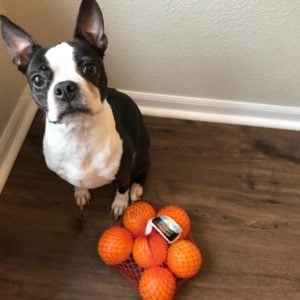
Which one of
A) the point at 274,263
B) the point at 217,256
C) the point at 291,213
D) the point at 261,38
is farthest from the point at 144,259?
the point at 261,38

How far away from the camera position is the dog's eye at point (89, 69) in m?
1.27

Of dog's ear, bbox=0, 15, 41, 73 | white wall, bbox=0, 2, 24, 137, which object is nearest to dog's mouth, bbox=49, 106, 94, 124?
dog's ear, bbox=0, 15, 41, 73

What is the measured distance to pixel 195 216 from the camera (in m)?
1.84

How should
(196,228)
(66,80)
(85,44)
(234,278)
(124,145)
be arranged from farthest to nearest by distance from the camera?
(196,228) → (234,278) → (124,145) → (85,44) → (66,80)

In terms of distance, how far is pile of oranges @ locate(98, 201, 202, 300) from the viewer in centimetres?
152

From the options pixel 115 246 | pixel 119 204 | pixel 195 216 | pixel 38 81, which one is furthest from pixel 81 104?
pixel 195 216

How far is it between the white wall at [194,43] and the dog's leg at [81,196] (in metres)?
0.52

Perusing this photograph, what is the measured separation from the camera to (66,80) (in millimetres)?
1225

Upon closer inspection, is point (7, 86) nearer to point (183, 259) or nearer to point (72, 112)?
point (72, 112)

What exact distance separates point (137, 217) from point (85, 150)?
0.36 metres

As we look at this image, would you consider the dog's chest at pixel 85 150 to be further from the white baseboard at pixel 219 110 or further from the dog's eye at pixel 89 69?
the white baseboard at pixel 219 110

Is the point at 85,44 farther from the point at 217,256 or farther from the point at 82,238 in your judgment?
the point at 217,256

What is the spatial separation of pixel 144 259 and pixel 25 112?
0.96 m

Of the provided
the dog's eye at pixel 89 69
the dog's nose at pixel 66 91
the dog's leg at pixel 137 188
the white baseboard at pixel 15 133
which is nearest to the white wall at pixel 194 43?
the white baseboard at pixel 15 133
